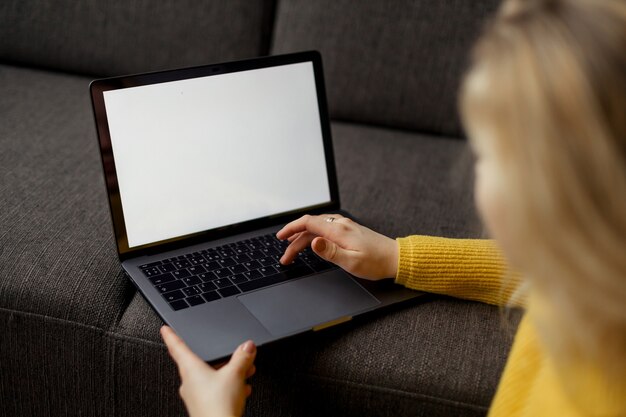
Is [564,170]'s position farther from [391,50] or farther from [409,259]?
[391,50]

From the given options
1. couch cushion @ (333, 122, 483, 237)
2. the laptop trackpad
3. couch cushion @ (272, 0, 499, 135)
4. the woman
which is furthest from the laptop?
couch cushion @ (272, 0, 499, 135)

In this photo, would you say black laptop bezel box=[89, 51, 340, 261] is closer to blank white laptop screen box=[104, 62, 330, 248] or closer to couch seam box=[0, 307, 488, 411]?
blank white laptop screen box=[104, 62, 330, 248]

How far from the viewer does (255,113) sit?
3.70 ft

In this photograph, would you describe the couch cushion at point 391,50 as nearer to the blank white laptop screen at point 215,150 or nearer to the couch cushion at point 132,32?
the couch cushion at point 132,32

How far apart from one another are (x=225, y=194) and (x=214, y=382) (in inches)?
14.0

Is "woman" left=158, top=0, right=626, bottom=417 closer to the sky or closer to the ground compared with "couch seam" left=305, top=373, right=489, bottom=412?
closer to the sky

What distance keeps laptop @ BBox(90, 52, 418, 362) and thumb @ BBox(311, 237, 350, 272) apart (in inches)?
1.2

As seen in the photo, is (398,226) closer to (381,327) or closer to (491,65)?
(381,327)

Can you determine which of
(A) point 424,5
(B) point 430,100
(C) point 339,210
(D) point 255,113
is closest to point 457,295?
(C) point 339,210

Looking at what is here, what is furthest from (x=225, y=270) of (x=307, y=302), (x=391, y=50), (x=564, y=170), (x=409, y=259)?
(x=391, y=50)

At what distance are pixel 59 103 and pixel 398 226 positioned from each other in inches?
32.2

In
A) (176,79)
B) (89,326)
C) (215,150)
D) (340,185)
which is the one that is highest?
(176,79)

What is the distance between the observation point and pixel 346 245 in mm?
1014

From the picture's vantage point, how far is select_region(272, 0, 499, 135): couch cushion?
154 centimetres
